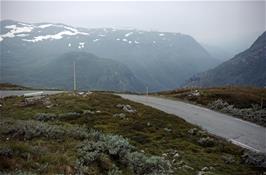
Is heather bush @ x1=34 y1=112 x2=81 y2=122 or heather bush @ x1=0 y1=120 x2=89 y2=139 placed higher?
heather bush @ x1=0 y1=120 x2=89 y2=139

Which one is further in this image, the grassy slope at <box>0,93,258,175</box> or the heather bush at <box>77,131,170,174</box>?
the heather bush at <box>77,131,170,174</box>

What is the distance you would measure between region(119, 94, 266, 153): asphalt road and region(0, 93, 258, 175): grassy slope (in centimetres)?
219

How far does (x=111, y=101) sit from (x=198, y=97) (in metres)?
16.8

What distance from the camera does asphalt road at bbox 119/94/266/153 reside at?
25.7 m

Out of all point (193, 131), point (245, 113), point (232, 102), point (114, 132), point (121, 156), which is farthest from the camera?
point (232, 102)

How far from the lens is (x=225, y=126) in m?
30.4

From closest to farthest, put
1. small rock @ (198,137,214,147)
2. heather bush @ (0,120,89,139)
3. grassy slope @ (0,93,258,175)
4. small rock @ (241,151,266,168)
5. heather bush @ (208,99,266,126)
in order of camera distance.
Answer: grassy slope @ (0,93,258,175) → heather bush @ (0,120,89,139) → small rock @ (241,151,266,168) → small rock @ (198,137,214,147) → heather bush @ (208,99,266,126)

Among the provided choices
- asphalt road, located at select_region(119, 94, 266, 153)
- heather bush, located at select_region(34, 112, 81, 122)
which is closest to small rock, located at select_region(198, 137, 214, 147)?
asphalt road, located at select_region(119, 94, 266, 153)

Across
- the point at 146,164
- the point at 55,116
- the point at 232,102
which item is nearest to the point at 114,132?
the point at 55,116

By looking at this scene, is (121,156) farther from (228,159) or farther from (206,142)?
(206,142)

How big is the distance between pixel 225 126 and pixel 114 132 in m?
12.2

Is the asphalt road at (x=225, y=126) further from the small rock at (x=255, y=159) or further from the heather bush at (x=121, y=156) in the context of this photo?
the heather bush at (x=121, y=156)

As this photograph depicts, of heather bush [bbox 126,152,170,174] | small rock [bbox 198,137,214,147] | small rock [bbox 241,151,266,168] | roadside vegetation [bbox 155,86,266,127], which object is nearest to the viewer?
heather bush [bbox 126,152,170,174]

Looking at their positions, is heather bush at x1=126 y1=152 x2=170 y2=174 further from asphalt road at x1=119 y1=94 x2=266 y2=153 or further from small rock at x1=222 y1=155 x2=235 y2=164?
asphalt road at x1=119 y1=94 x2=266 y2=153
